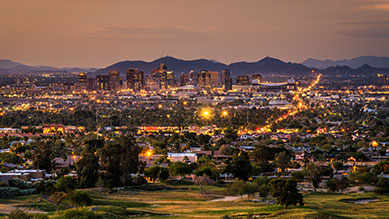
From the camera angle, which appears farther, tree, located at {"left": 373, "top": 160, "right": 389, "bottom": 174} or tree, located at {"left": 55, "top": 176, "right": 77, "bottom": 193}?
tree, located at {"left": 373, "top": 160, "right": 389, "bottom": 174}

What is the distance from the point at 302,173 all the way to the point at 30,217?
29144 mm

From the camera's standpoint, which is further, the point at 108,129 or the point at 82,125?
the point at 82,125

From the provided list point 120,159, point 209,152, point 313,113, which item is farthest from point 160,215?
point 313,113

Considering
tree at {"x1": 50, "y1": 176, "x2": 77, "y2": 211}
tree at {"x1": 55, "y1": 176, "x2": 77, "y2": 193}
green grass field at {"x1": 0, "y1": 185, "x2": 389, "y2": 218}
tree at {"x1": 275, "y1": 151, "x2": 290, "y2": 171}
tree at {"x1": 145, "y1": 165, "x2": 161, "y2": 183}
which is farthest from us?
tree at {"x1": 275, "y1": 151, "x2": 290, "y2": 171}

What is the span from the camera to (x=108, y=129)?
94.9 meters

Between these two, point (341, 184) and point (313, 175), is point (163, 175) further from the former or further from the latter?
point (341, 184)

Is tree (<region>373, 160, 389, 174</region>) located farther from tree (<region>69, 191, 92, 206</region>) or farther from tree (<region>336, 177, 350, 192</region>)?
tree (<region>69, 191, 92, 206</region>)

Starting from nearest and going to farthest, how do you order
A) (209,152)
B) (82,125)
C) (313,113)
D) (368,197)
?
1. (368,197)
2. (209,152)
3. (82,125)
4. (313,113)

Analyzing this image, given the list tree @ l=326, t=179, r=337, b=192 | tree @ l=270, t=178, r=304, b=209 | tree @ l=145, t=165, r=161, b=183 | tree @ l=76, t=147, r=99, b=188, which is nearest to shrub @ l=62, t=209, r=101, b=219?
tree @ l=270, t=178, r=304, b=209

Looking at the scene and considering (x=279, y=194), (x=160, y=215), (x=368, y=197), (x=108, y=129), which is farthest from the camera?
(x=108, y=129)

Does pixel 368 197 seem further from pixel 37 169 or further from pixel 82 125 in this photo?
pixel 82 125

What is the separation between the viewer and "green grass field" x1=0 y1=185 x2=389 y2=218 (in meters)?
29.2

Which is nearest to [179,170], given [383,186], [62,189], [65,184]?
[65,184]

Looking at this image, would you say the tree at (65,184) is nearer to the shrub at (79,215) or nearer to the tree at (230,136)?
the shrub at (79,215)
